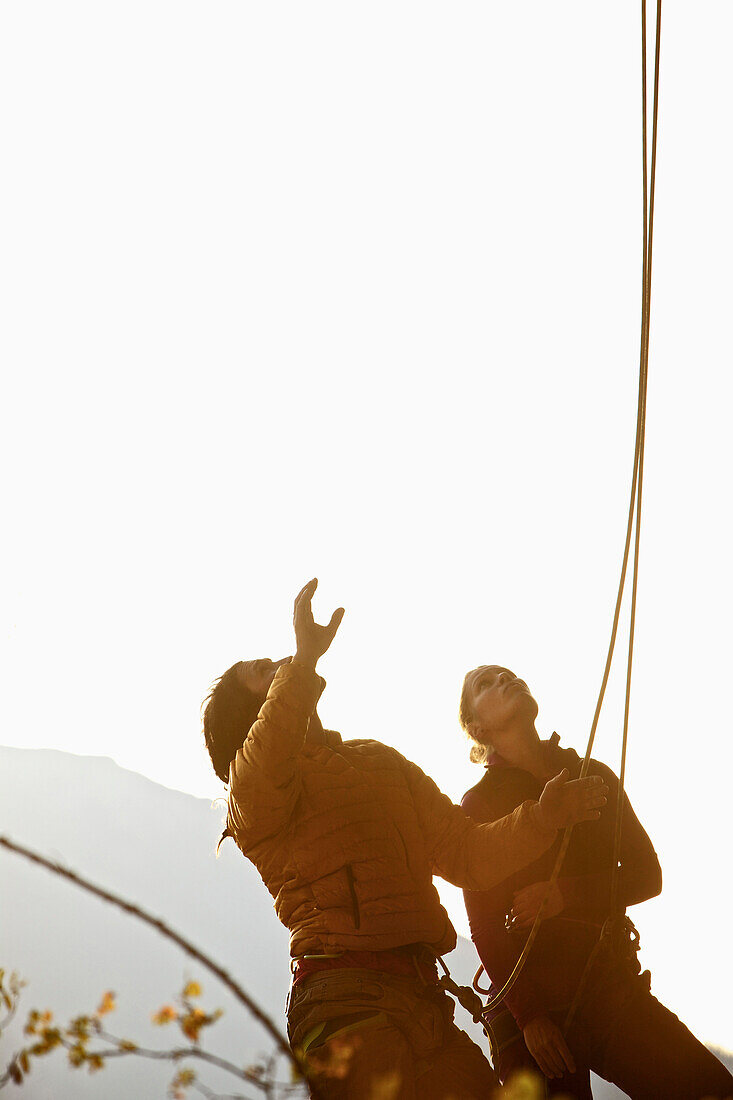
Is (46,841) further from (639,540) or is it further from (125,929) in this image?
(639,540)

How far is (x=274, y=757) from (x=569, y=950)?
30.4 inches

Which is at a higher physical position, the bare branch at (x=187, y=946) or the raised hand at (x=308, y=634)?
the raised hand at (x=308, y=634)

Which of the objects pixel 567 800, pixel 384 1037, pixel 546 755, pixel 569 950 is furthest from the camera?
pixel 546 755

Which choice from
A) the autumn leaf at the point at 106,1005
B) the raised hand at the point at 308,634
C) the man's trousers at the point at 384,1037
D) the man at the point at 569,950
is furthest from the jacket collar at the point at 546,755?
the autumn leaf at the point at 106,1005

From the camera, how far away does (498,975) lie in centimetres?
172

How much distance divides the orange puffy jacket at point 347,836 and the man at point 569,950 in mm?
183

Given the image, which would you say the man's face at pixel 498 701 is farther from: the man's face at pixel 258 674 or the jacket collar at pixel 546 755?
the man's face at pixel 258 674

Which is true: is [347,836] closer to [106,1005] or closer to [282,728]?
[282,728]

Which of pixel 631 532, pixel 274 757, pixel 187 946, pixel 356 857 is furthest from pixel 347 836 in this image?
pixel 187 946

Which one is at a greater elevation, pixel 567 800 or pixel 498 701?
pixel 498 701

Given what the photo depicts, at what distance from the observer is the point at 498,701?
6.26ft

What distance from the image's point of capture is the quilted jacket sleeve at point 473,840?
153 centimetres

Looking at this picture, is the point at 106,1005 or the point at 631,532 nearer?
the point at 106,1005

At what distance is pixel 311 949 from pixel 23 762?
770cm
